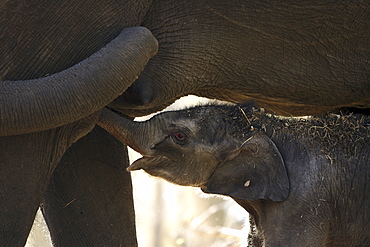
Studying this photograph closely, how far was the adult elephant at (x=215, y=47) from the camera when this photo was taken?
2.94m

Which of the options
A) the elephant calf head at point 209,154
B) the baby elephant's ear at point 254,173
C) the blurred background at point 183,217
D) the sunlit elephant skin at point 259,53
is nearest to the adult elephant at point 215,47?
the sunlit elephant skin at point 259,53

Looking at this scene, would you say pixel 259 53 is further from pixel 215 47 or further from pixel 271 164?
pixel 271 164

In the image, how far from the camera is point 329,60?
3.36 metres

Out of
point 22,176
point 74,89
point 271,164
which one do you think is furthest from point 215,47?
point 22,176

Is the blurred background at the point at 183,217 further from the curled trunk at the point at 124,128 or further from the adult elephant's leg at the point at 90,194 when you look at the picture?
the curled trunk at the point at 124,128

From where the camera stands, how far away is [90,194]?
3770 mm

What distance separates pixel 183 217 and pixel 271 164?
787 cm

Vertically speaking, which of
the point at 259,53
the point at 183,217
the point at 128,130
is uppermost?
the point at 183,217

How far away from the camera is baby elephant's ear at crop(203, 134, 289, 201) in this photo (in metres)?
3.26

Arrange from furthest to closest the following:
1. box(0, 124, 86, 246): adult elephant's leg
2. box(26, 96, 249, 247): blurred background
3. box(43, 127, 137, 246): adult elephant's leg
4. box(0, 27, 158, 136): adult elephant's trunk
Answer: box(26, 96, 249, 247): blurred background → box(43, 127, 137, 246): adult elephant's leg → box(0, 124, 86, 246): adult elephant's leg → box(0, 27, 158, 136): adult elephant's trunk

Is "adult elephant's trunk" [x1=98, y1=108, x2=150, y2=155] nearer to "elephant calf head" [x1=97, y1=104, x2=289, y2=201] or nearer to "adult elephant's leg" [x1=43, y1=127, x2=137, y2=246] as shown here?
"elephant calf head" [x1=97, y1=104, x2=289, y2=201]

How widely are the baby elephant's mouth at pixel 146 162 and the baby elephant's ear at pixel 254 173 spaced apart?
Result: 0.23 m

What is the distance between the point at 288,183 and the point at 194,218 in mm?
7224

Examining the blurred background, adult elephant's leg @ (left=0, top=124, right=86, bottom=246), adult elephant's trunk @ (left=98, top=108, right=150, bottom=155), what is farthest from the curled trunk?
the blurred background
